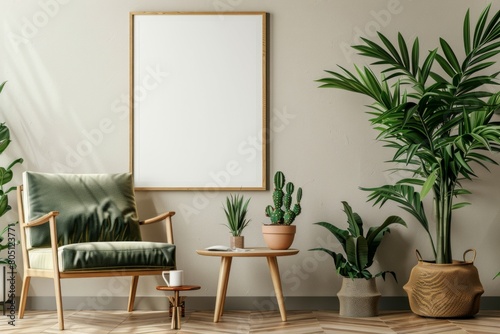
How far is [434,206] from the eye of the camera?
434cm

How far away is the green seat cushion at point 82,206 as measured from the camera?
400 centimetres

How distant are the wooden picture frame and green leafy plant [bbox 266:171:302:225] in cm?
38

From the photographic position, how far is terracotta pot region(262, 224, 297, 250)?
393 cm

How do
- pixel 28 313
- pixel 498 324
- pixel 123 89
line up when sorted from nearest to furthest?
1. pixel 498 324
2. pixel 28 313
3. pixel 123 89

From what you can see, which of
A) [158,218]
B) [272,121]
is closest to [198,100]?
[272,121]

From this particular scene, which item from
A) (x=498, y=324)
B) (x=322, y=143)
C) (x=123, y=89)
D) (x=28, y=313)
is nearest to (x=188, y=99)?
(x=123, y=89)

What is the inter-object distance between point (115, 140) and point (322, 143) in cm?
136

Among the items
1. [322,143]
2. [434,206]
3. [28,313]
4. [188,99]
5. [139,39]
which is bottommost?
[28,313]

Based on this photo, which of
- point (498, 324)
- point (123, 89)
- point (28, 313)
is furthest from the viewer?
point (123, 89)

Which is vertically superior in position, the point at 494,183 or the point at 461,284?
the point at 494,183

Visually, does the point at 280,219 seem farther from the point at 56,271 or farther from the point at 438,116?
the point at 56,271

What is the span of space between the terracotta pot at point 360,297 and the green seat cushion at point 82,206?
4.29 ft

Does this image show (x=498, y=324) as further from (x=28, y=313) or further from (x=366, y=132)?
(x=28, y=313)

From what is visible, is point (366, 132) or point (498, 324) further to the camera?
point (366, 132)
